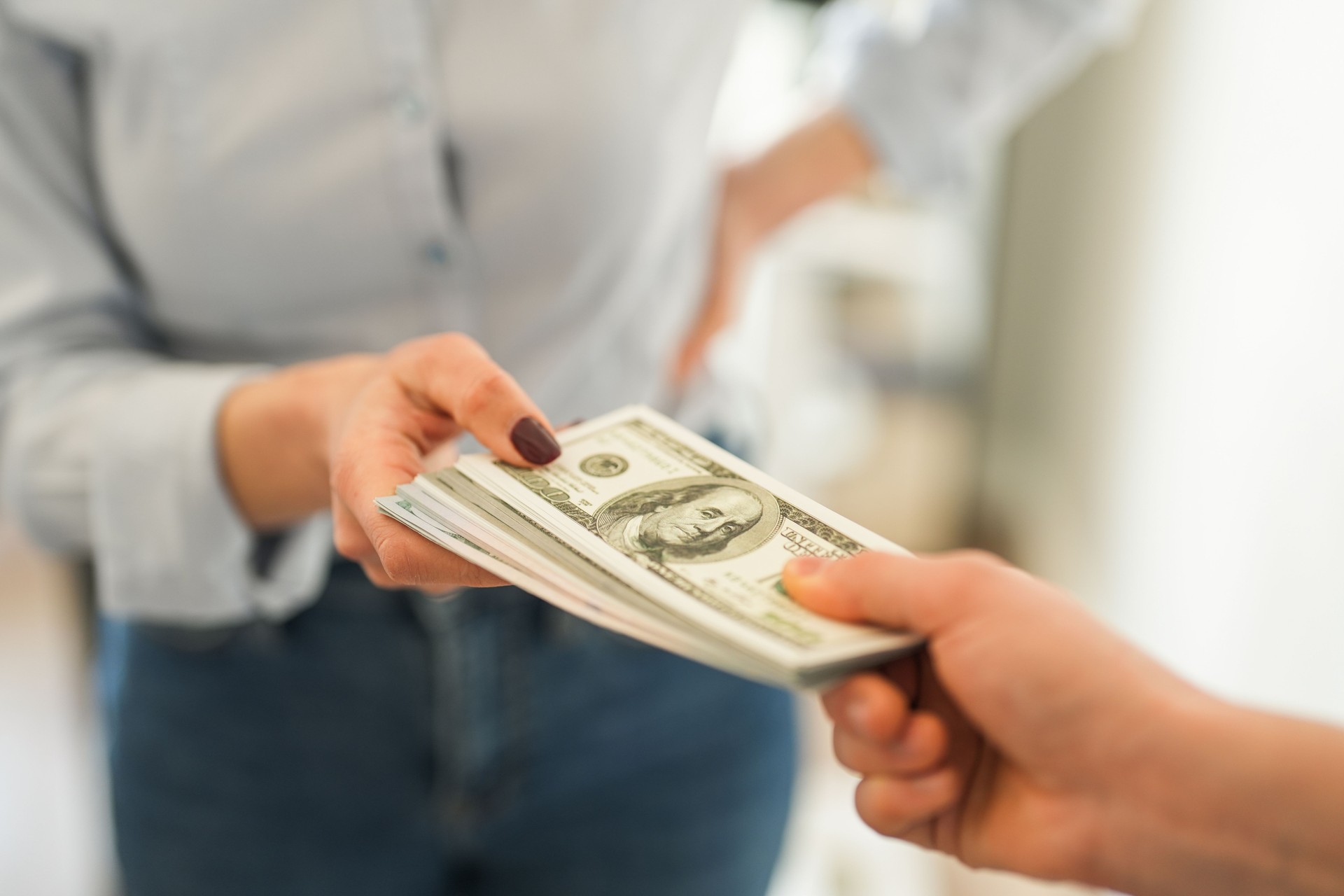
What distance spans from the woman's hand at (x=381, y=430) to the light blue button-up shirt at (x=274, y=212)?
49mm

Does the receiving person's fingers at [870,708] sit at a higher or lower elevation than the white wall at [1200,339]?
higher

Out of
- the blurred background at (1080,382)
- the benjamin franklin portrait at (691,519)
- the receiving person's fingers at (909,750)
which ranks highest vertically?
the benjamin franklin portrait at (691,519)

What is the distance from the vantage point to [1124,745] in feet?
1.25

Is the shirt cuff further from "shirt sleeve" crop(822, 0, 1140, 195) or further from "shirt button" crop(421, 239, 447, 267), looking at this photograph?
"shirt sleeve" crop(822, 0, 1140, 195)

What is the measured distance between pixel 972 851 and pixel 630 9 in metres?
0.54

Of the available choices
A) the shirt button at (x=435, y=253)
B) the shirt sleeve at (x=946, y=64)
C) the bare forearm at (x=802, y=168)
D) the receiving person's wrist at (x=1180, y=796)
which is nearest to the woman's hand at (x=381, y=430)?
the shirt button at (x=435, y=253)

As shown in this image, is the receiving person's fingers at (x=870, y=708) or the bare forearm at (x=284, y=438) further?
the bare forearm at (x=284, y=438)

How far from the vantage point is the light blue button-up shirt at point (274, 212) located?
623 millimetres

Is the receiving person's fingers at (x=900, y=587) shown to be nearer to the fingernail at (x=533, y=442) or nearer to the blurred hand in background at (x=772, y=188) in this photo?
the fingernail at (x=533, y=442)

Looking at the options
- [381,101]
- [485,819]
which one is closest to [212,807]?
[485,819]

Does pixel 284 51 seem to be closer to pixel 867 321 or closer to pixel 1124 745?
pixel 1124 745

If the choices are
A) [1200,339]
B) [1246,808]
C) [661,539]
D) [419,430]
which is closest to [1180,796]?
[1246,808]

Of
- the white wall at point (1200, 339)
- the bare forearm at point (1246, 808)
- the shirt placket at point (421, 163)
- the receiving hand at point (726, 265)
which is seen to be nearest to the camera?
the bare forearm at point (1246, 808)

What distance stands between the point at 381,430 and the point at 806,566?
8.7 inches
